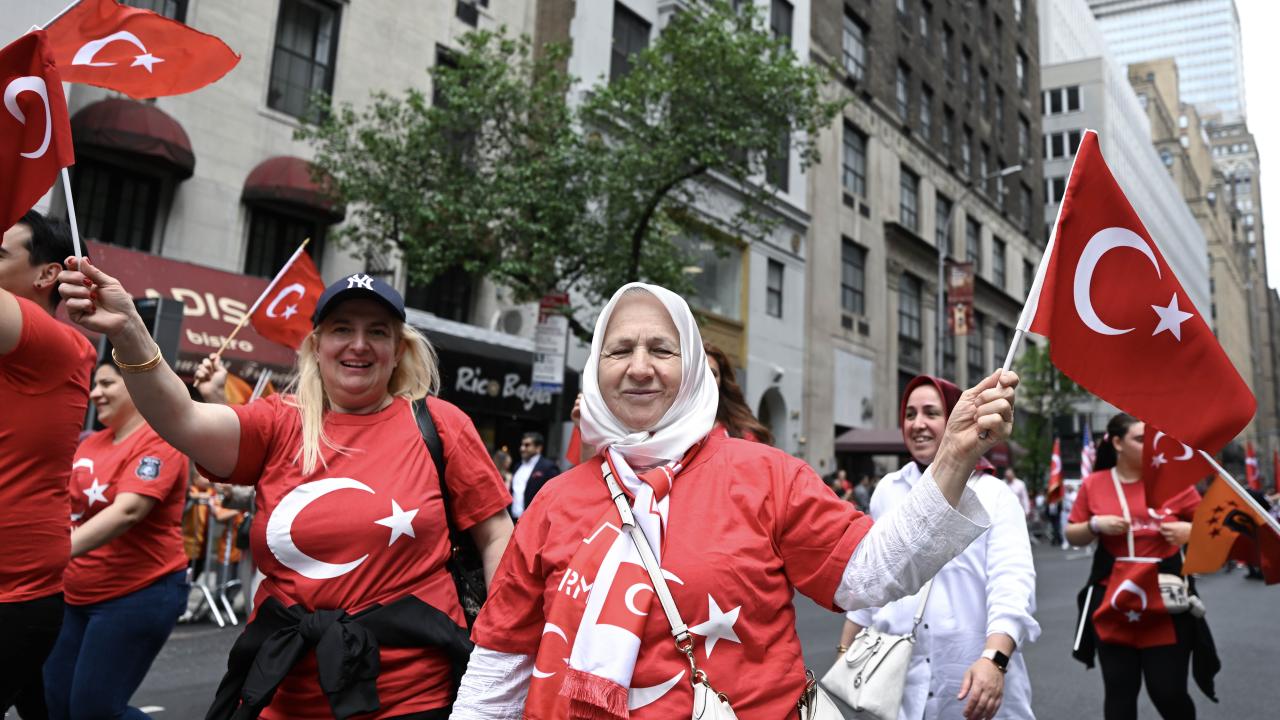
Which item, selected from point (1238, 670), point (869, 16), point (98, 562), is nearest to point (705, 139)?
A: point (1238, 670)

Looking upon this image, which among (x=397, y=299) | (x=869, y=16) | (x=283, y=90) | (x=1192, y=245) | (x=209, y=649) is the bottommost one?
(x=209, y=649)

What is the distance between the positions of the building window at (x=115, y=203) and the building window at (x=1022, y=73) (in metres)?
43.9

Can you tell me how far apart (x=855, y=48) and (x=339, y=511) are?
33.1 meters

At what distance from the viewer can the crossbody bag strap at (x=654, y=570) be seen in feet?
6.88

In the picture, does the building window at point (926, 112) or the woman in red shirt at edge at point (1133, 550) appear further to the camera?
the building window at point (926, 112)

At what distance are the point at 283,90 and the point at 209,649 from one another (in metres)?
11.4

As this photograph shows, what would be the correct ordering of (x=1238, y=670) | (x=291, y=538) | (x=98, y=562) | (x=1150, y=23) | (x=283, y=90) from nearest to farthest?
1. (x=291, y=538)
2. (x=98, y=562)
3. (x=1238, y=670)
4. (x=283, y=90)
5. (x=1150, y=23)

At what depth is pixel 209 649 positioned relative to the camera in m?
8.59

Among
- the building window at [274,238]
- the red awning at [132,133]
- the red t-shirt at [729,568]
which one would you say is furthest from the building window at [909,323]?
the red t-shirt at [729,568]

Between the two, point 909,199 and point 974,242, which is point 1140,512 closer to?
point 909,199

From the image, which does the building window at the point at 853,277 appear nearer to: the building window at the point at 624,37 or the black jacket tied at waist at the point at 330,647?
the building window at the point at 624,37

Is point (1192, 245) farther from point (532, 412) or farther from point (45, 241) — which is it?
point (45, 241)

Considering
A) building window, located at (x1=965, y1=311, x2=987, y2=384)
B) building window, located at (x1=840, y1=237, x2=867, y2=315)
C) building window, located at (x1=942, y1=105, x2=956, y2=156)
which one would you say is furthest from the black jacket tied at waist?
building window, located at (x1=965, y1=311, x2=987, y2=384)

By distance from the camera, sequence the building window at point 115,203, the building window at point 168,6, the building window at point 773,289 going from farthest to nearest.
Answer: the building window at point 773,289 → the building window at point 168,6 → the building window at point 115,203
